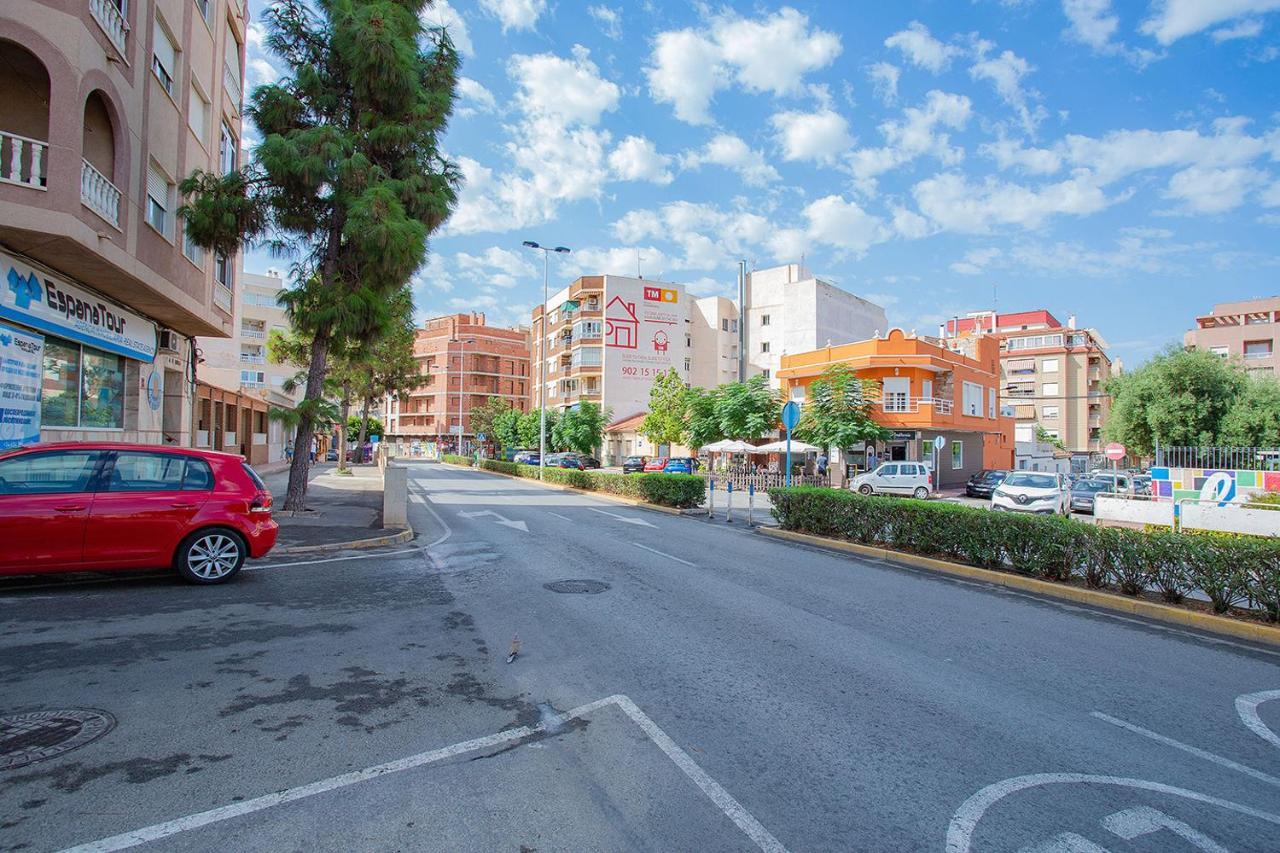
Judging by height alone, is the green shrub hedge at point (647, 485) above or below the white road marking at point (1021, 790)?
above

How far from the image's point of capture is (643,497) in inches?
914

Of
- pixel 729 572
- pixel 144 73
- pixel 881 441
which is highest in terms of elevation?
pixel 144 73

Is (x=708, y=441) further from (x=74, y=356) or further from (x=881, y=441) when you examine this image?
(x=74, y=356)

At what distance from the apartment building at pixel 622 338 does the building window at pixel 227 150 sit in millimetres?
42669

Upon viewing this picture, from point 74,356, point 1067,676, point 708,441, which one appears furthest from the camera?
point 708,441

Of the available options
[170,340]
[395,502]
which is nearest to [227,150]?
[170,340]

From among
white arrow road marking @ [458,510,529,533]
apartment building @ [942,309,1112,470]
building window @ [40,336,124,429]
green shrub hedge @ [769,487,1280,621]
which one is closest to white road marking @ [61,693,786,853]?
green shrub hedge @ [769,487,1280,621]

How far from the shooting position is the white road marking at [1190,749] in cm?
387

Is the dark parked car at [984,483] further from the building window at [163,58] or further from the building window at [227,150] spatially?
the building window at [163,58]

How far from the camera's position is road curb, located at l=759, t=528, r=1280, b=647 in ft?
23.4

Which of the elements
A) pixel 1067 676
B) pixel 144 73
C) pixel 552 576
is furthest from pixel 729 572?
pixel 144 73

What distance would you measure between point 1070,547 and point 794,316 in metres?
54.1

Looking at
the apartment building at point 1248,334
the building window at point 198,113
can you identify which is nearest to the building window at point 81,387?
the building window at point 198,113

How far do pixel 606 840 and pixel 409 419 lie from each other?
109626 millimetres
